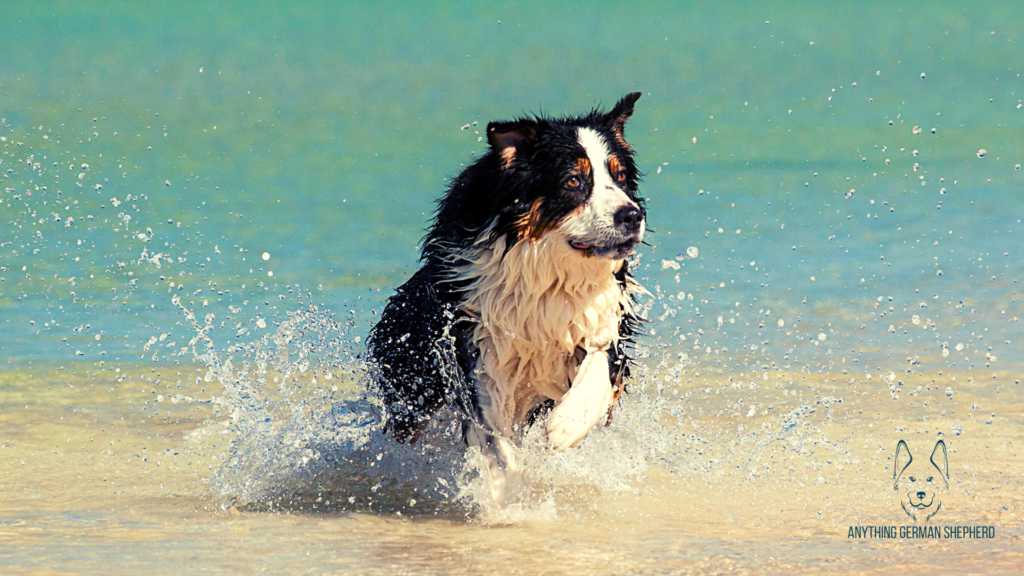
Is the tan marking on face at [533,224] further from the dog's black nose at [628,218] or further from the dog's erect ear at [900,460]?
the dog's erect ear at [900,460]

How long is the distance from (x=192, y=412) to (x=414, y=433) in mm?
1711

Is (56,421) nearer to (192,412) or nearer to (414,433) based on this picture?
(192,412)

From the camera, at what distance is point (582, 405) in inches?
158

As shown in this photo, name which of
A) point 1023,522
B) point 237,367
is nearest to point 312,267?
point 237,367

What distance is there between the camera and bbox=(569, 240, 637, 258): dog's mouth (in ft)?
12.7

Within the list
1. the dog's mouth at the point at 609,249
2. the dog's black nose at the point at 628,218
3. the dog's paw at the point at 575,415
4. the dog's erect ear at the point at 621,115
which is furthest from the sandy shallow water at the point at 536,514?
the dog's erect ear at the point at 621,115

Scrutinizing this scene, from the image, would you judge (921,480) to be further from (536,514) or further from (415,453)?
(415,453)

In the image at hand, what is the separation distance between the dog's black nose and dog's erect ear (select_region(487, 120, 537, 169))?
19.4 inches

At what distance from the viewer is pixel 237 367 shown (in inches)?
256

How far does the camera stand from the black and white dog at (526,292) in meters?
3.95

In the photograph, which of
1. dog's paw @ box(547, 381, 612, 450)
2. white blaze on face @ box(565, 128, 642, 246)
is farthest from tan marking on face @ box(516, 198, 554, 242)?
dog's paw @ box(547, 381, 612, 450)
